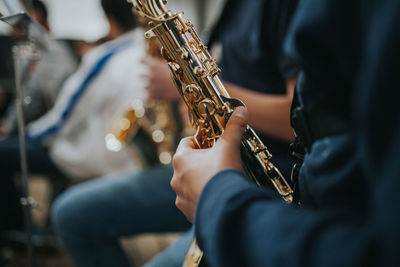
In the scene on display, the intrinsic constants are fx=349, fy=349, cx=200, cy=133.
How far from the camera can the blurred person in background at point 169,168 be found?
73 cm

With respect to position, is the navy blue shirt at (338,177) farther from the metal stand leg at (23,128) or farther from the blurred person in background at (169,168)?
the metal stand leg at (23,128)

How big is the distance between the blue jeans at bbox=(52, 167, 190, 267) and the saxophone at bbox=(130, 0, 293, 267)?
483mm

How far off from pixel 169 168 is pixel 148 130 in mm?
278

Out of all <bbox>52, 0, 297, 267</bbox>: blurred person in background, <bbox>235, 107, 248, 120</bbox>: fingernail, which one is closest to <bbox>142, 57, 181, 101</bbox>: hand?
<bbox>52, 0, 297, 267</bbox>: blurred person in background

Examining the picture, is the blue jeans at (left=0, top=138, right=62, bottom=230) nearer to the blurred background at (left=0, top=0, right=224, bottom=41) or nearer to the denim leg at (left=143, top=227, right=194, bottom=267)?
the denim leg at (left=143, top=227, right=194, bottom=267)

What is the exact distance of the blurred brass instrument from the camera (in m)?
1.27

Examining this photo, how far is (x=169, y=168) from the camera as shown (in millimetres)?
1076

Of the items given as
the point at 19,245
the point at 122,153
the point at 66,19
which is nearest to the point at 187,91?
the point at 122,153

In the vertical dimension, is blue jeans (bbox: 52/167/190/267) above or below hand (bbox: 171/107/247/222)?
below

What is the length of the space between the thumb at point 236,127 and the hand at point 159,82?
1.84 ft

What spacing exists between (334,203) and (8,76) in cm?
333

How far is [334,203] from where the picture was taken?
305 millimetres

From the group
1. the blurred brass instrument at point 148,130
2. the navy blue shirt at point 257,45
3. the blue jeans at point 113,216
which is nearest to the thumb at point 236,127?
the navy blue shirt at point 257,45

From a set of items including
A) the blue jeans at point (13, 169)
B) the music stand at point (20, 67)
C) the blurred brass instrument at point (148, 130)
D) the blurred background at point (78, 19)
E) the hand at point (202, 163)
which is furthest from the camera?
the blurred background at point (78, 19)
